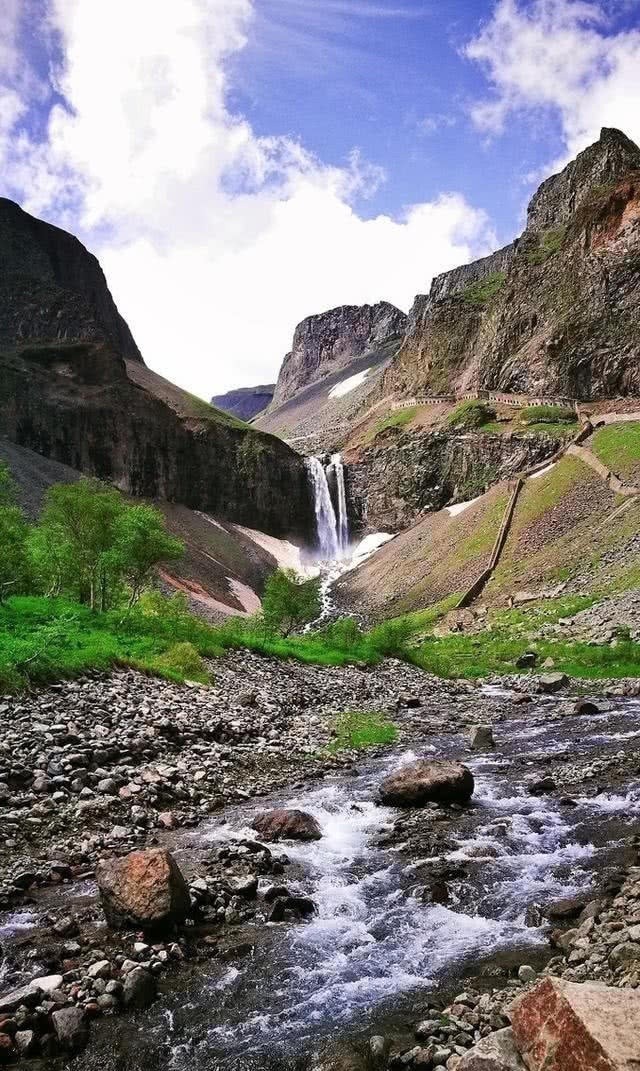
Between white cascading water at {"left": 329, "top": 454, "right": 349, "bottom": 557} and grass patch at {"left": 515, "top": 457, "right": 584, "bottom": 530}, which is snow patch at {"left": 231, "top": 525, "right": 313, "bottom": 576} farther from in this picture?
grass patch at {"left": 515, "top": 457, "right": 584, "bottom": 530}

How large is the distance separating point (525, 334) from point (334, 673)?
9142cm

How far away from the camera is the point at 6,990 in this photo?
288 inches

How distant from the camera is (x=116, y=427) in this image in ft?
341

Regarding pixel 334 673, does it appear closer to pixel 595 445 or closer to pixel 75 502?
pixel 75 502

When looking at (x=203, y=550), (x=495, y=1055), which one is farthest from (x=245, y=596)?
(x=495, y=1055)

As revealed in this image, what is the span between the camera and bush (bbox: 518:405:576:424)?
9144cm

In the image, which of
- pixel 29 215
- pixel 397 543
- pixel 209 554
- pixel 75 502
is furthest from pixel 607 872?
pixel 29 215

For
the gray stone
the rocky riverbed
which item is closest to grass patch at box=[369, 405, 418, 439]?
the rocky riverbed

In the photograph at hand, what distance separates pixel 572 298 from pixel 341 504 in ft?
163

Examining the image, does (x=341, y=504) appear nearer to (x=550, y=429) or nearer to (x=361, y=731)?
(x=550, y=429)

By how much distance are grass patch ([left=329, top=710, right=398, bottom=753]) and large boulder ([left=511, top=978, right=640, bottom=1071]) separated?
Result: 593 inches

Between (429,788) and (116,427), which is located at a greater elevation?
(116,427)

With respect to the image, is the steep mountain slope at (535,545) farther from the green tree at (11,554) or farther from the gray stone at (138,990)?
the gray stone at (138,990)

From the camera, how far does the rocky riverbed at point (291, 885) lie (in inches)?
275
